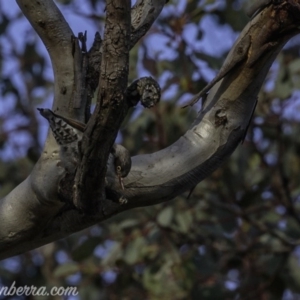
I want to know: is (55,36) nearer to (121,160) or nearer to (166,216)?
(121,160)

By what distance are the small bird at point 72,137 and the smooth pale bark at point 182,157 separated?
0.15ft

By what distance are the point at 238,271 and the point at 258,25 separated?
1.69 m

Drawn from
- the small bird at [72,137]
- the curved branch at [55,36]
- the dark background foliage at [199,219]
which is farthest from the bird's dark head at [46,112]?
the dark background foliage at [199,219]

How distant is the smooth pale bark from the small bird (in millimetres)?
47

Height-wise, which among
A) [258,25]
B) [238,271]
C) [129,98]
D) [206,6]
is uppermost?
[206,6]

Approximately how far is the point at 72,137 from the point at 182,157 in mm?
211

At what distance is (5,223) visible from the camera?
1.37 metres

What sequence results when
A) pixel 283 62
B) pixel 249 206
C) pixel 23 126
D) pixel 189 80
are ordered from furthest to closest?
pixel 23 126
pixel 283 62
pixel 249 206
pixel 189 80

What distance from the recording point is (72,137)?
4.16ft

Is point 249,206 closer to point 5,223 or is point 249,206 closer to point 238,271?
point 238,271

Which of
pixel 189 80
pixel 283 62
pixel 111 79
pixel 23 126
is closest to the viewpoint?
pixel 111 79

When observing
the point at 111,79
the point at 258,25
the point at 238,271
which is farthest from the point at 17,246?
the point at 238,271

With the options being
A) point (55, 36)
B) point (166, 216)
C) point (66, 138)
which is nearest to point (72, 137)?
point (66, 138)

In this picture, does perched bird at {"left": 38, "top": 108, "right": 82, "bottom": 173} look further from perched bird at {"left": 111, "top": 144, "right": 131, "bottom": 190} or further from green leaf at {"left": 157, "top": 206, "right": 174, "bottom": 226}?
green leaf at {"left": 157, "top": 206, "right": 174, "bottom": 226}
